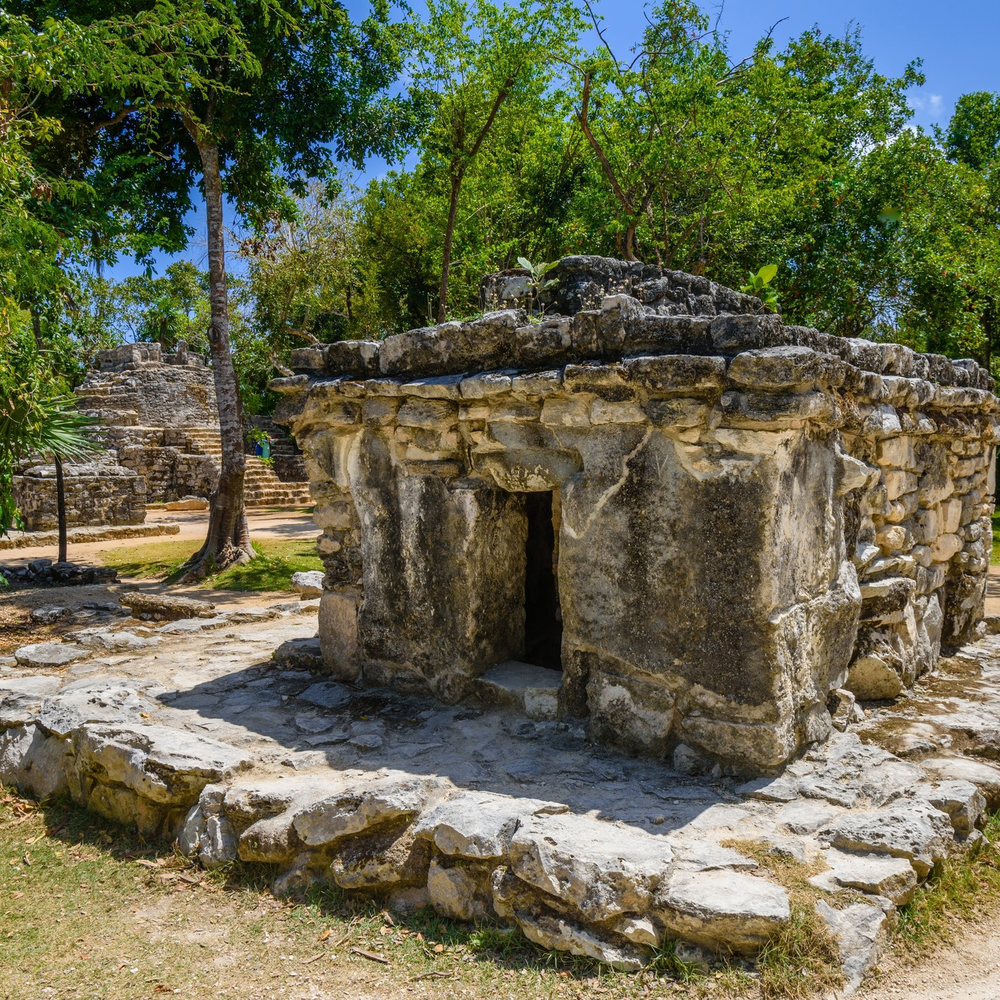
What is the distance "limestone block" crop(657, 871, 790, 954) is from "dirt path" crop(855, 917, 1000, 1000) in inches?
13.0

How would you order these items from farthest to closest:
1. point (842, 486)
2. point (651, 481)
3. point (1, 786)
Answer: point (1, 786), point (842, 486), point (651, 481)

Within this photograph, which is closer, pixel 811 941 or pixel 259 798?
pixel 811 941

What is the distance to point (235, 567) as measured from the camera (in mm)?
10875

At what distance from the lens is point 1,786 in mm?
4531

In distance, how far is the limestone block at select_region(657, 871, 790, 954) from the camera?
8.48 feet

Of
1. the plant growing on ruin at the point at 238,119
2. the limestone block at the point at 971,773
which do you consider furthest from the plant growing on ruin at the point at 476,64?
the limestone block at the point at 971,773

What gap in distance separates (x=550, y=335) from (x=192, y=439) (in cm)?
2124

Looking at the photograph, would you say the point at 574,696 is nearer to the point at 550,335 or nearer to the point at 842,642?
the point at 842,642

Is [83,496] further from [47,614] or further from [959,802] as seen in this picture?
[959,802]

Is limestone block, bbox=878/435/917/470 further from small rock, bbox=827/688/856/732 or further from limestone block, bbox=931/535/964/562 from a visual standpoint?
small rock, bbox=827/688/856/732

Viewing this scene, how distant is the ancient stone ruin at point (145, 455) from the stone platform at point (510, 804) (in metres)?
12.4

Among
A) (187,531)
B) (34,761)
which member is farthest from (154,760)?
(187,531)

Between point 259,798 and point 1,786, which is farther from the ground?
point 259,798

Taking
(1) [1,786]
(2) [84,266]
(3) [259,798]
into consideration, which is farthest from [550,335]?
(2) [84,266]
